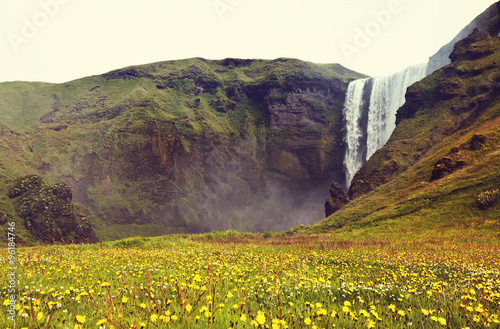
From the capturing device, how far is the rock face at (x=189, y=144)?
7425 centimetres

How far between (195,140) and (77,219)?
141 feet

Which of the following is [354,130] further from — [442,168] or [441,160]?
[442,168]

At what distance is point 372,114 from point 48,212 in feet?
270

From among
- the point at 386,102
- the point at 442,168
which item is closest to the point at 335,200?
the point at 442,168

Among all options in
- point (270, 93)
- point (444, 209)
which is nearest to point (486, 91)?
point (444, 209)

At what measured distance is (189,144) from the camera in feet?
288

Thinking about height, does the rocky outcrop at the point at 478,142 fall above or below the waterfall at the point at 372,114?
below

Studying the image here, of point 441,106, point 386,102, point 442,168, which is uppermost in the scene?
point 386,102

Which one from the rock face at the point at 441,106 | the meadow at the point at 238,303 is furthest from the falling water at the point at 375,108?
the meadow at the point at 238,303

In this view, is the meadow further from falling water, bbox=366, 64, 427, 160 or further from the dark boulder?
falling water, bbox=366, 64, 427, 160

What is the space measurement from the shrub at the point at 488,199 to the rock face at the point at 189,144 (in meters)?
67.2

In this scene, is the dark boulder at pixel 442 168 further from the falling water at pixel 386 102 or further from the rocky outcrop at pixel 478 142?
the falling water at pixel 386 102

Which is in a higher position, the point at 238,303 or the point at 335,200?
the point at 238,303

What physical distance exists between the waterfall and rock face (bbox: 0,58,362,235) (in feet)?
36.7
